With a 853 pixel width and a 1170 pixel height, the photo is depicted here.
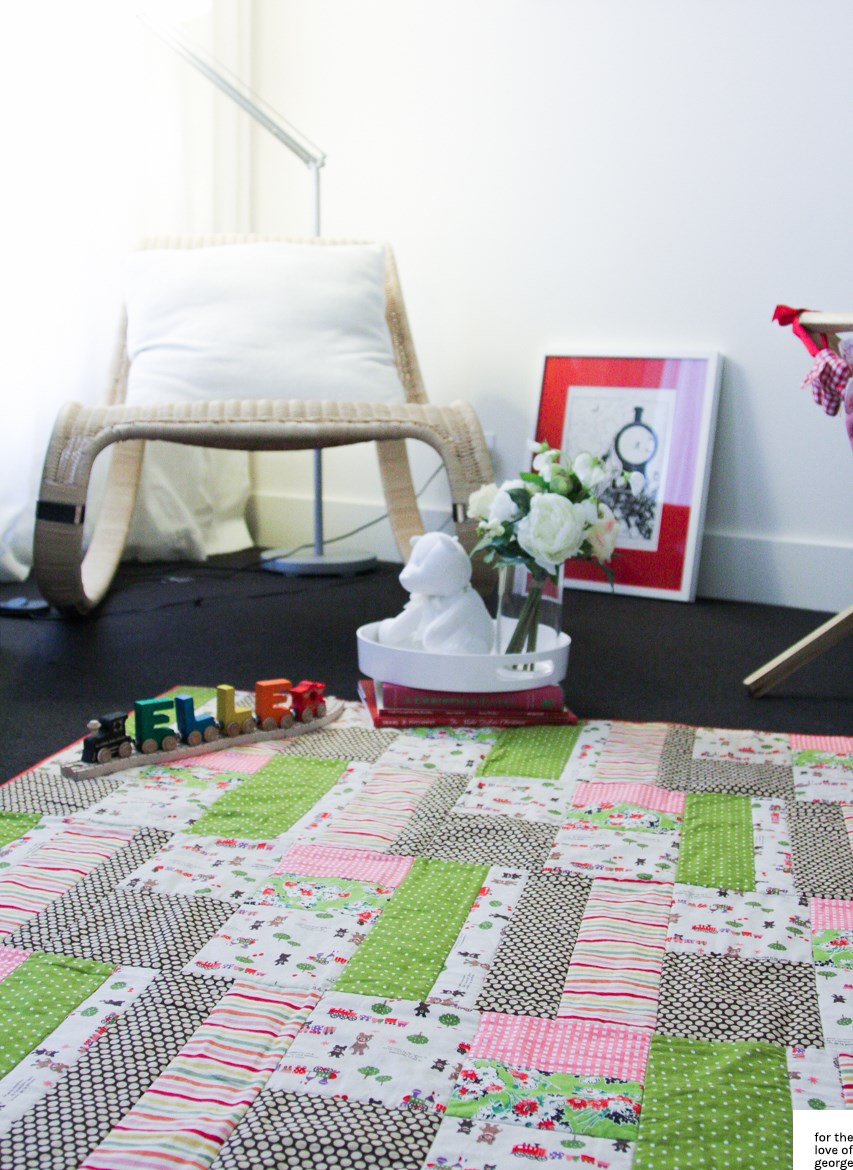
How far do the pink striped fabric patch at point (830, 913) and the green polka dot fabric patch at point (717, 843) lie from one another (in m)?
0.07

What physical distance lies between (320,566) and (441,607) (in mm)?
1171

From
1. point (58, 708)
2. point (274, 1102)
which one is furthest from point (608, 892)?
point (58, 708)

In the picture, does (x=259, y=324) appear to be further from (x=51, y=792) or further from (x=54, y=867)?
(x=54, y=867)

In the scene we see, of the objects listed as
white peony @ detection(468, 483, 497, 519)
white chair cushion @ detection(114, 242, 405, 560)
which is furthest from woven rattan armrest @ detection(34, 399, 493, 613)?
white peony @ detection(468, 483, 497, 519)

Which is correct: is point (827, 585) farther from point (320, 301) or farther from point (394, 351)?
point (320, 301)

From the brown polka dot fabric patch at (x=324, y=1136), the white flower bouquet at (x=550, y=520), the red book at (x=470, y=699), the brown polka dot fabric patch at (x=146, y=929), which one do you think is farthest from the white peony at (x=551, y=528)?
the brown polka dot fabric patch at (x=324, y=1136)

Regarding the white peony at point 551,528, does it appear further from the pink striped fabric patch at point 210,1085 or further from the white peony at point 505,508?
the pink striped fabric patch at point 210,1085

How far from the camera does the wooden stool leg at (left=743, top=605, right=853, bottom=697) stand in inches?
70.6

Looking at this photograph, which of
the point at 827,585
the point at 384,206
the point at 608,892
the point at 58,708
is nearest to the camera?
the point at 608,892

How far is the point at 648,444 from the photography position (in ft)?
8.92

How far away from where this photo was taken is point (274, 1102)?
0.80 meters

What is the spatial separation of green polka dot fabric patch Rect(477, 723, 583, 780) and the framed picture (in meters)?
1.04

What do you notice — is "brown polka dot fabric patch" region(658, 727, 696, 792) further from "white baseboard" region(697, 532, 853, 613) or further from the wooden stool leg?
"white baseboard" region(697, 532, 853, 613)

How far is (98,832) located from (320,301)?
4.66 feet
